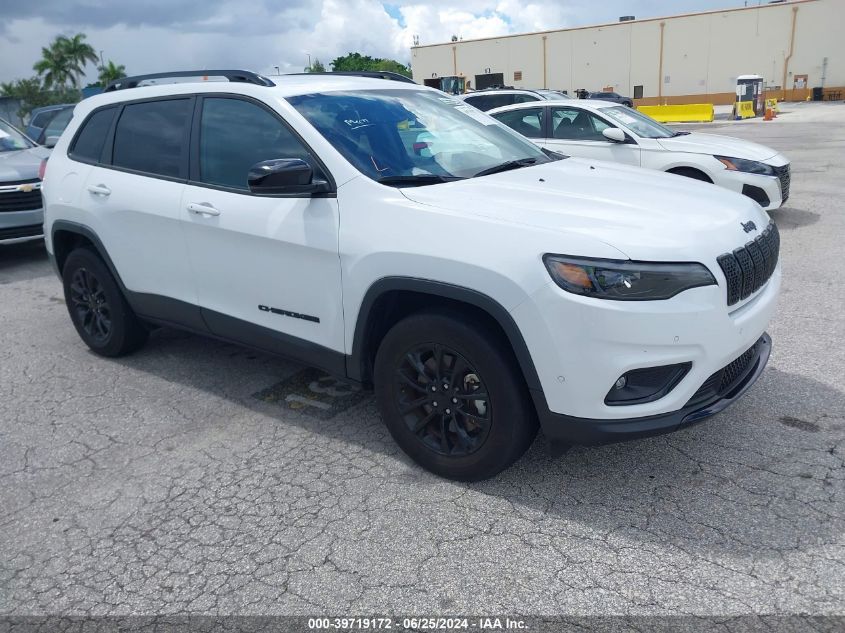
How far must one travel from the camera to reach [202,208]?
4.05 metres

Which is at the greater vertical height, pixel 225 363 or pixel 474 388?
pixel 474 388

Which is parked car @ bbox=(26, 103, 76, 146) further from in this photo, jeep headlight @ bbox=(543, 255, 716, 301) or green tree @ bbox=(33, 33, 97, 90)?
green tree @ bbox=(33, 33, 97, 90)

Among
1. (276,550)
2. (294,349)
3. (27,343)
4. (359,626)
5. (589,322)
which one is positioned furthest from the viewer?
(27,343)

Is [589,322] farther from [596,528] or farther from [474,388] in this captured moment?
[596,528]

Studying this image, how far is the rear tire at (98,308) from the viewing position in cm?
497

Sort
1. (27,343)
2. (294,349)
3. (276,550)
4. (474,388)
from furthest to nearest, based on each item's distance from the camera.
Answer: (27,343) → (294,349) → (474,388) → (276,550)

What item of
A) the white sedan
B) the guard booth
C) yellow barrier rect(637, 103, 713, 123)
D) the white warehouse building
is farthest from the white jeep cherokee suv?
the white warehouse building

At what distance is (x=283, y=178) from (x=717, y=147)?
701cm

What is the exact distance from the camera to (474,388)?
3211 millimetres

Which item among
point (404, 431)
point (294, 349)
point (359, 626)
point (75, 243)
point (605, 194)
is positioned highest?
point (605, 194)

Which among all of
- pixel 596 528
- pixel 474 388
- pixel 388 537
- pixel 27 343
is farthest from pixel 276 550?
pixel 27 343

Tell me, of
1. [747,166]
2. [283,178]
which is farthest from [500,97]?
[283,178]

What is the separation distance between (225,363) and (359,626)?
2918 millimetres

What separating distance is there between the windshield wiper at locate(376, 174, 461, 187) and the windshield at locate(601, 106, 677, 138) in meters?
6.40
